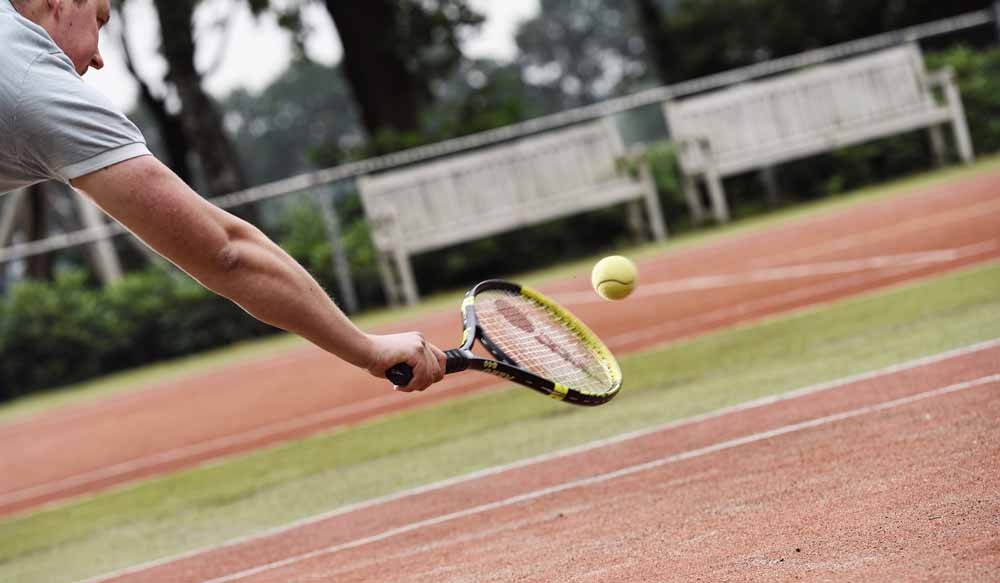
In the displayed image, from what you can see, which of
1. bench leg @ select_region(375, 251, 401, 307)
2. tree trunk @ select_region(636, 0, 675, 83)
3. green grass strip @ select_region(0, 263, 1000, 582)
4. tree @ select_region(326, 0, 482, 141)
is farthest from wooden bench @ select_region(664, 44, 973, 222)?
green grass strip @ select_region(0, 263, 1000, 582)

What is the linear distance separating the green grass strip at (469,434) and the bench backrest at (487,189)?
7637mm

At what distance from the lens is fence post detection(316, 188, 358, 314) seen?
1565 cm

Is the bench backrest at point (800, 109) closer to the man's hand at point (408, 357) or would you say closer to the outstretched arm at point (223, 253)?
the man's hand at point (408, 357)

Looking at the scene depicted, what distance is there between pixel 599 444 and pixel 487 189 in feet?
34.5

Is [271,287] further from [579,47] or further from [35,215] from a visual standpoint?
[579,47]

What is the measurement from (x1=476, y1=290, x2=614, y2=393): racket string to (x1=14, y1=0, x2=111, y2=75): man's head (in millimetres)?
1623

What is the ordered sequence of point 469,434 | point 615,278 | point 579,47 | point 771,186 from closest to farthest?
point 615,278 < point 469,434 < point 771,186 < point 579,47

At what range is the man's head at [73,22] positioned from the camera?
114 inches

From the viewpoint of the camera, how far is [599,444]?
5656 millimetres

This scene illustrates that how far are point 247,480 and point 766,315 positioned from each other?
3.76m

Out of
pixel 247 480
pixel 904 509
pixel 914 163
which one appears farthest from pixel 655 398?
pixel 914 163

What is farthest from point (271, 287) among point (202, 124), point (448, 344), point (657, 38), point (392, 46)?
point (657, 38)

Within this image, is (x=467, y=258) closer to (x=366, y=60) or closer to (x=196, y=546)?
(x=366, y=60)

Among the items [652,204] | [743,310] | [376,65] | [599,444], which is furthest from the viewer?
[376,65]
